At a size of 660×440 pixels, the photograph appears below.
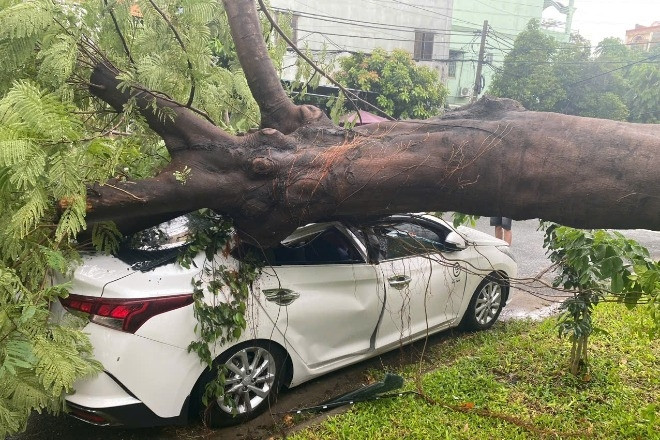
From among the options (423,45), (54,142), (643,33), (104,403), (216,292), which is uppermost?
(643,33)

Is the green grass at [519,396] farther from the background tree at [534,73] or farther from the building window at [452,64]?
the building window at [452,64]

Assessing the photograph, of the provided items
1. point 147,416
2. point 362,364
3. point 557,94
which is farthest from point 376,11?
point 147,416

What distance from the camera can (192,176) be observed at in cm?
304

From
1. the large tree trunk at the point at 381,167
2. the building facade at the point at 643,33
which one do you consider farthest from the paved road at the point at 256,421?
the building facade at the point at 643,33

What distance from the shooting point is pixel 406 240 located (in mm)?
4660

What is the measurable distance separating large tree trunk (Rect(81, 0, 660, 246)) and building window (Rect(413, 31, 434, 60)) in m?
22.0

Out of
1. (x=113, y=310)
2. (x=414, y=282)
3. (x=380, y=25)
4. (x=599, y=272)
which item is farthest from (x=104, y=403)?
(x=380, y=25)

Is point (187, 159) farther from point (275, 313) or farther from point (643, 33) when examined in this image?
point (643, 33)

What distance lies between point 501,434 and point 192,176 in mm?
2658

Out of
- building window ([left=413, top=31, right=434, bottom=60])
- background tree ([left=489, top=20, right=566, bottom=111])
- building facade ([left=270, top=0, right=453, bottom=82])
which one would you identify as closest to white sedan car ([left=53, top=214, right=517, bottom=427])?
building facade ([left=270, top=0, right=453, bottom=82])

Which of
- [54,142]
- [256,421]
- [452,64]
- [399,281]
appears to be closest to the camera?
[54,142]

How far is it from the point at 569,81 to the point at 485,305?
18.2 m

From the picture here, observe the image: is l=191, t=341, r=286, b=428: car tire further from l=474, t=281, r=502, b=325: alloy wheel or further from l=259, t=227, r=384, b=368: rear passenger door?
l=474, t=281, r=502, b=325: alloy wheel

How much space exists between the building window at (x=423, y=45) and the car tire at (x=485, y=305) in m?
20.1
